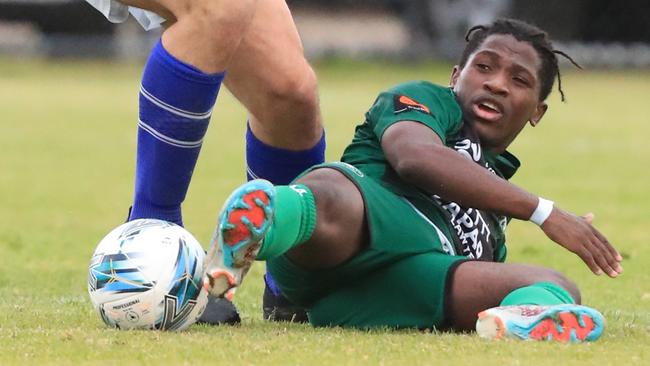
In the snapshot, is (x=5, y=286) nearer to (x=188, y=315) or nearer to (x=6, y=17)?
(x=188, y=315)

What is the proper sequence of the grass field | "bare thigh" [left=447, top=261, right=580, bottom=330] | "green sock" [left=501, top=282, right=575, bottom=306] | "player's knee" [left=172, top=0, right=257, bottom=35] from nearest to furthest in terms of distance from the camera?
the grass field < "green sock" [left=501, top=282, right=575, bottom=306] < "bare thigh" [left=447, top=261, right=580, bottom=330] < "player's knee" [left=172, top=0, right=257, bottom=35]

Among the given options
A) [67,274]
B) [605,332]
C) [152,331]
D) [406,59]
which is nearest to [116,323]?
[152,331]

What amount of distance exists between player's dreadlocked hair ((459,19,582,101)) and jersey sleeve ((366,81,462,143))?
236 mm

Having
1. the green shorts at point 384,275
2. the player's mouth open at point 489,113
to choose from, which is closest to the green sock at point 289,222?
the green shorts at point 384,275

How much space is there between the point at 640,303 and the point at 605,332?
4.10 ft

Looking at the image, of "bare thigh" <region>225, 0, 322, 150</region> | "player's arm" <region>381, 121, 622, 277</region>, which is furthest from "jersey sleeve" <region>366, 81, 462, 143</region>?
"bare thigh" <region>225, 0, 322, 150</region>

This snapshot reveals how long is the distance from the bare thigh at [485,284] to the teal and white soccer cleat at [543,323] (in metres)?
0.18

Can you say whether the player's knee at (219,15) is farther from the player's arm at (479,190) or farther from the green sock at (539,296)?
the green sock at (539,296)

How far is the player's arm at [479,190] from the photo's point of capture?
3795 mm

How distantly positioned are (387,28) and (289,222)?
25.3 m

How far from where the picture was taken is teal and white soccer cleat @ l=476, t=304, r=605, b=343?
11.9 ft

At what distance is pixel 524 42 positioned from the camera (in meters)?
4.38

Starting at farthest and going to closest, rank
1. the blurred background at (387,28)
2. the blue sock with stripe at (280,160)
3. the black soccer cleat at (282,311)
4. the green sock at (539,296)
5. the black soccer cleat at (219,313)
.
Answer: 1. the blurred background at (387,28)
2. the blue sock with stripe at (280,160)
3. the black soccer cleat at (282,311)
4. the black soccer cleat at (219,313)
5. the green sock at (539,296)

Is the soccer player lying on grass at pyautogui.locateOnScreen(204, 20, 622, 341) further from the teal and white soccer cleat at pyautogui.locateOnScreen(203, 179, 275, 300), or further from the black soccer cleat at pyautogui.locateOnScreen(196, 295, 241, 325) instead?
the black soccer cleat at pyautogui.locateOnScreen(196, 295, 241, 325)
